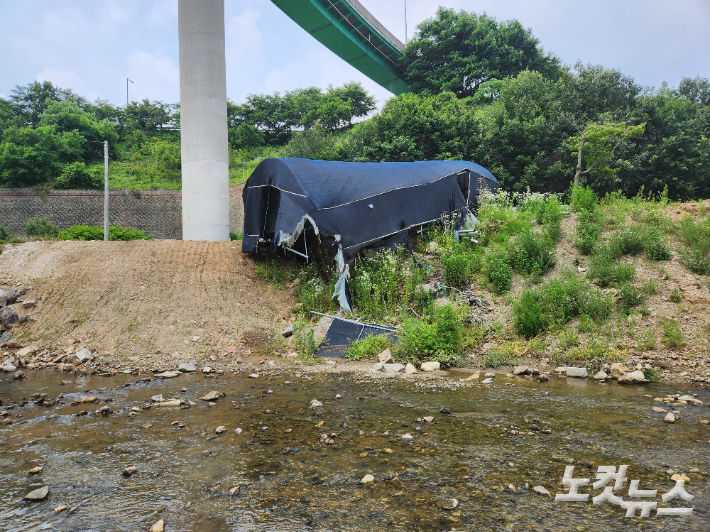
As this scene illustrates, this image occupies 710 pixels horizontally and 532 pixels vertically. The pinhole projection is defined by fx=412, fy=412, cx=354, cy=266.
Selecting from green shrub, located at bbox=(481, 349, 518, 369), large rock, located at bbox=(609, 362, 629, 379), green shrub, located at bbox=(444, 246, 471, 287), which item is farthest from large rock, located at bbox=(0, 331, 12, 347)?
large rock, located at bbox=(609, 362, 629, 379)

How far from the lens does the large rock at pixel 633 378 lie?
5984 millimetres

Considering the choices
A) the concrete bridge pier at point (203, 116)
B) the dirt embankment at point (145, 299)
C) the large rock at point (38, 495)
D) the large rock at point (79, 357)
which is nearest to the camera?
the large rock at point (38, 495)

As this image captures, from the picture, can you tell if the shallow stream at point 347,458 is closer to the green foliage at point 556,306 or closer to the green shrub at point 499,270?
the green foliage at point 556,306

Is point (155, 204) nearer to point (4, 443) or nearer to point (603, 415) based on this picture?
point (4, 443)

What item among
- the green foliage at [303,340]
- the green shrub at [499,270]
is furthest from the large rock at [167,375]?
the green shrub at [499,270]

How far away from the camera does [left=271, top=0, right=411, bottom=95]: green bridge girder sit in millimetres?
24375

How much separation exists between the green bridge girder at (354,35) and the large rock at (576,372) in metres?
23.6

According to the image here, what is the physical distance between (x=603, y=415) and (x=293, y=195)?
6.99 m

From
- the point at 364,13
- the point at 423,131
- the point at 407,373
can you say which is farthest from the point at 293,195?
the point at 364,13

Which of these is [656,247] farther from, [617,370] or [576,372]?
[576,372]

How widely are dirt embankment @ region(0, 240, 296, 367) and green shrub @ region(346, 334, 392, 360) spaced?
205cm

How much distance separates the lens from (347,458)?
3.55 metres

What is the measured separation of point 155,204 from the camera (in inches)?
993

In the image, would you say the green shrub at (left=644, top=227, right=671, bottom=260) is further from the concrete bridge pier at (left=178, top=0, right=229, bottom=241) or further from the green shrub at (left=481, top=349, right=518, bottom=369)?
the concrete bridge pier at (left=178, top=0, right=229, bottom=241)
